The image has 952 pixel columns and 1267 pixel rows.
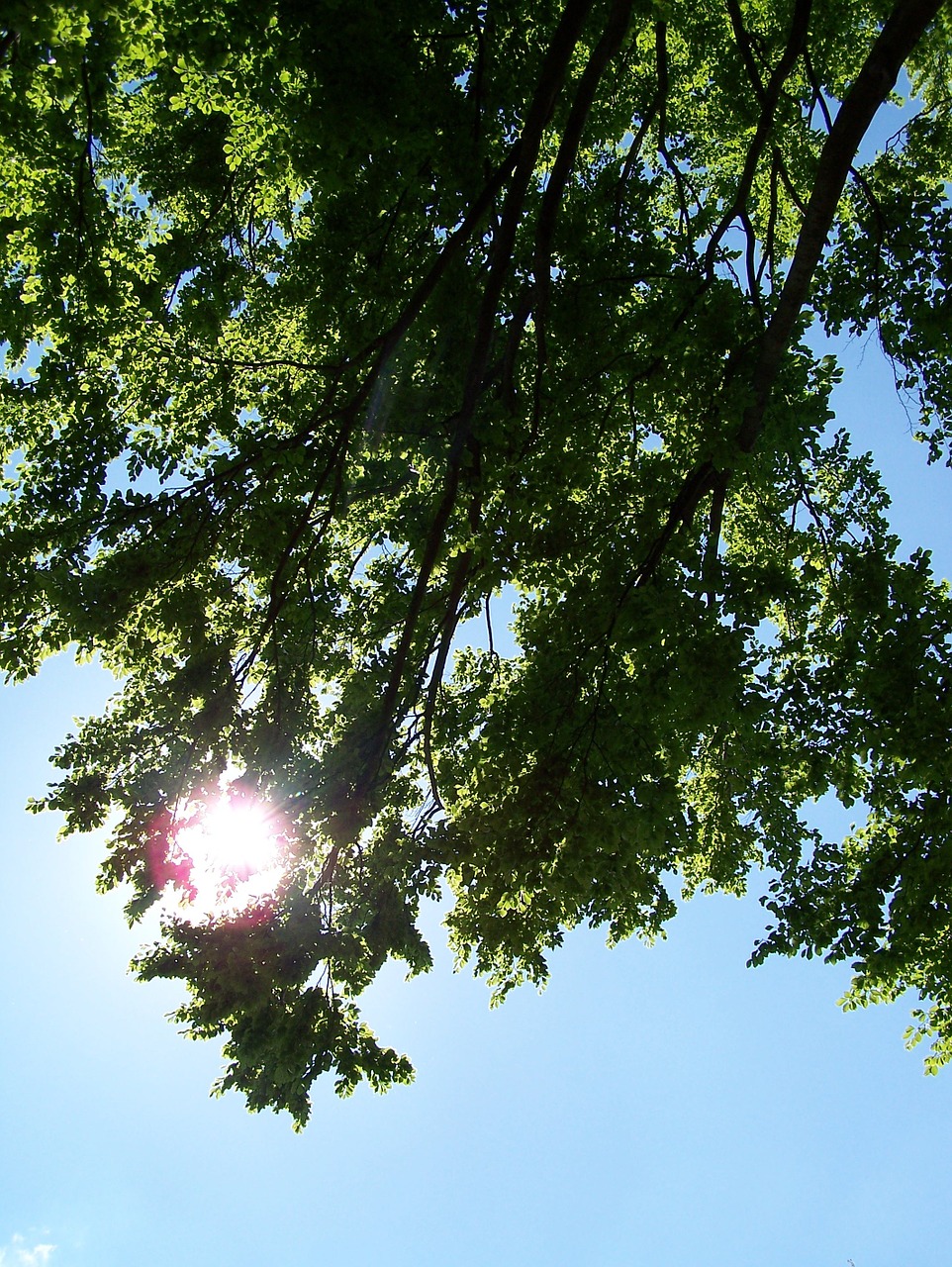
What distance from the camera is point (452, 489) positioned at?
5879mm

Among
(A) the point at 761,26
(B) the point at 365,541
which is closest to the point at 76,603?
(B) the point at 365,541

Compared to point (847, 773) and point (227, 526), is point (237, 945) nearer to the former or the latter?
point (227, 526)

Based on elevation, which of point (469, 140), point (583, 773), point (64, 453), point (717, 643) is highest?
point (469, 140)

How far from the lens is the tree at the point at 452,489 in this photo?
5742 mm

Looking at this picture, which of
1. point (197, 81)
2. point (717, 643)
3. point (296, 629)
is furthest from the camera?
point (296, 629)

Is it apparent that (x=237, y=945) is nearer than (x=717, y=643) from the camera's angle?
No

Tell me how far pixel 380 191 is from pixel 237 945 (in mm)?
6630

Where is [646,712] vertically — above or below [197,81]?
below

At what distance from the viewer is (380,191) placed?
684 cm

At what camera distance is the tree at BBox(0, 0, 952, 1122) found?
5.74m

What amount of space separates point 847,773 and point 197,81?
705 cm

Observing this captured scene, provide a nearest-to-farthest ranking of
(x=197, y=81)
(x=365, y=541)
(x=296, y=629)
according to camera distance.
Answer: (x=197, y=81)
(x=296, y=629)
(x=365, y=541)

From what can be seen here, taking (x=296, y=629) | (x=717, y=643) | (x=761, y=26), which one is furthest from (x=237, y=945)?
(x=761, y=26)

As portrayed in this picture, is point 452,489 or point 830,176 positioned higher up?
point 830,176
